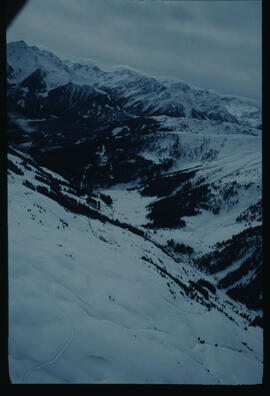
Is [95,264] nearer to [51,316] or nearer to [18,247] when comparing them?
[18,247]

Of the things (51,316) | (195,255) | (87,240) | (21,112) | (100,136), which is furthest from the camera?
(21,112)

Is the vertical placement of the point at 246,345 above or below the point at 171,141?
below
